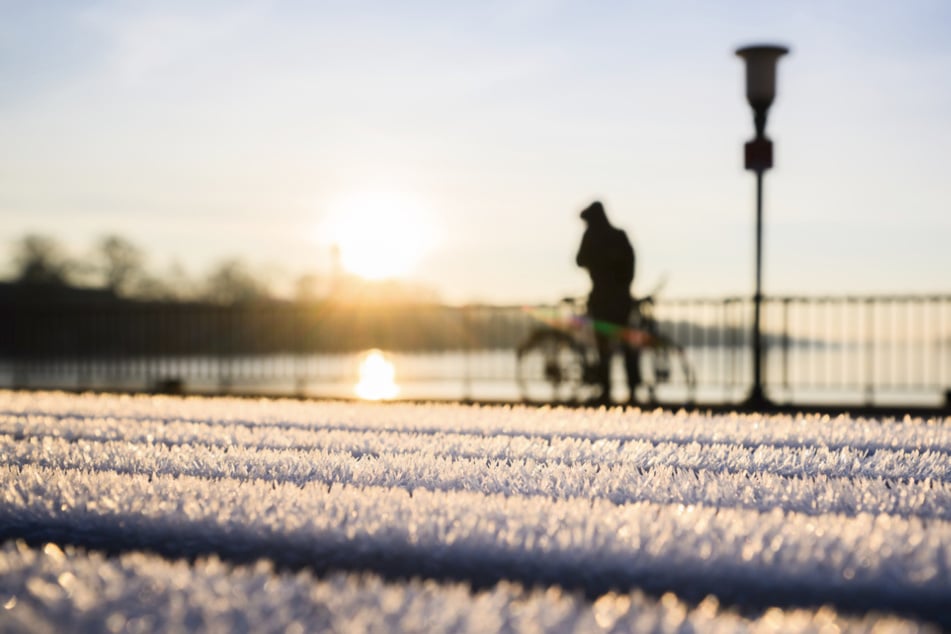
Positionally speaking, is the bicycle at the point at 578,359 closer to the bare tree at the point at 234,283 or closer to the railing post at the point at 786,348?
the railing post at the point at 786,348

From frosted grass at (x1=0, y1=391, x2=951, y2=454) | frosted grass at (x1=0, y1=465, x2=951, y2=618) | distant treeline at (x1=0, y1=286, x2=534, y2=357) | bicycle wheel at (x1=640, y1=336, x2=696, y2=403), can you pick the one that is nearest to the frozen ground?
frosted grass at (x1=0, y1=465, x2=951, y2=618)

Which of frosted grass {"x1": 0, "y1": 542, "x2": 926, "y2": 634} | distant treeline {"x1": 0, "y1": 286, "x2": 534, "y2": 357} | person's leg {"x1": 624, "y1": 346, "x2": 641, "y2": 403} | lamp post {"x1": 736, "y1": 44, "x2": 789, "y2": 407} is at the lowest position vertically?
frosted grass {"x1": 0, "y1": 542, "x2": 926, "y2": 634}

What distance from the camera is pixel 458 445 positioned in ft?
19.9

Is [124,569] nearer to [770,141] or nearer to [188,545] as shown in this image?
[188,545]

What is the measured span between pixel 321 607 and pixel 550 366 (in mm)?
11344

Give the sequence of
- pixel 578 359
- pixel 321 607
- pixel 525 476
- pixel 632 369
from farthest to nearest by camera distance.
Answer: pixel 578 359 → pixel 632 369 → pixel 525 476 → pixel 321 607

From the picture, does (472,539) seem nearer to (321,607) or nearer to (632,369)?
(321,607)

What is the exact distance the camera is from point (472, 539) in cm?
321

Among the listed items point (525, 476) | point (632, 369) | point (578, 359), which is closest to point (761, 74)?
point (632, 369)

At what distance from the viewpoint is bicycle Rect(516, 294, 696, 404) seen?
1336 centimetres

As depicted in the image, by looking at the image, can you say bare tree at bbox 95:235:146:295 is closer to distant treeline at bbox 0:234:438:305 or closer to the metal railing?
distant treeline at bbox 0:234:438:305

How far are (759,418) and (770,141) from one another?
191 inches

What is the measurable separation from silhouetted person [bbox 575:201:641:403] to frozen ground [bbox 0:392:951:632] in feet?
21.4

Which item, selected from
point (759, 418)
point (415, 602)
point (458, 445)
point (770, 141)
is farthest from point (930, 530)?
point (770, 141)
